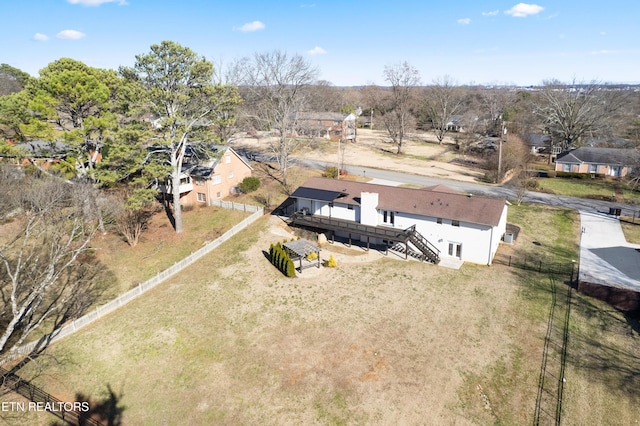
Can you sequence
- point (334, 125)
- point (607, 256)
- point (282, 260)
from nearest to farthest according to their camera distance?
point (282, 260) < point (607, 256) < point (334, 125)

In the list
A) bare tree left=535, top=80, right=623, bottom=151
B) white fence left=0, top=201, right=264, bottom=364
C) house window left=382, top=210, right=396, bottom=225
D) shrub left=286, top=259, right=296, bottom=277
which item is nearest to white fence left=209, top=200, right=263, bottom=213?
white fence left=0, top=201, right=264, bottom=364

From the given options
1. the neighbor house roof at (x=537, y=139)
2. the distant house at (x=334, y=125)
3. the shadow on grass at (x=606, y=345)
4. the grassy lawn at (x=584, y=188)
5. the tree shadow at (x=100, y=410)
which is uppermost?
the distant house at (x=334, y=125)

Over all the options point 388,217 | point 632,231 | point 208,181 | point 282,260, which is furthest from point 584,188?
point 208,181

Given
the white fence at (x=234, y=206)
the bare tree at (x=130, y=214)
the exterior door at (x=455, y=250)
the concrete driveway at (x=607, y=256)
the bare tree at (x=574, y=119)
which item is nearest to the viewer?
the concrete driveway at (x=607, y=256)

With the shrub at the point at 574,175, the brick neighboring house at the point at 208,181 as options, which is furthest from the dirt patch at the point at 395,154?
the brick neighboring house at the point at 208,181

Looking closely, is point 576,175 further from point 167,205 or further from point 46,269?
point 46,269

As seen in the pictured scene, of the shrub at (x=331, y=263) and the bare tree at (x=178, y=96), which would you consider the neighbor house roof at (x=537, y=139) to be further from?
the bare tree at (x=178, y=96)

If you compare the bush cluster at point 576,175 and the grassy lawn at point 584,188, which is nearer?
the grassy lawn at point 584,188

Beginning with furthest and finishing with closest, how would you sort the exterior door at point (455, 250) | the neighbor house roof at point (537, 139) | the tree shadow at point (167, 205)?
the neighbor house roof at point (537, 139) < the tree shadow at point (167, 205) < the exterior door at point (455, 250)
